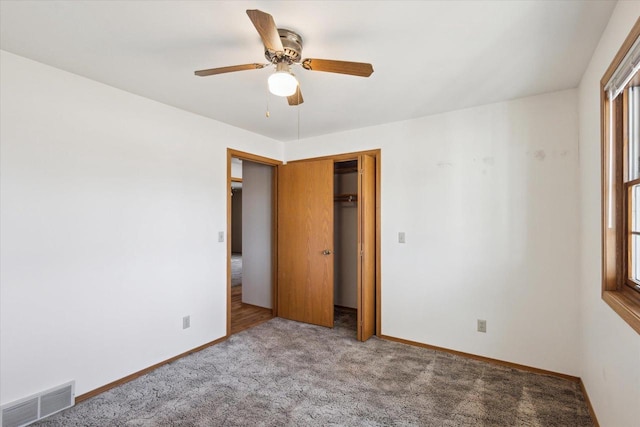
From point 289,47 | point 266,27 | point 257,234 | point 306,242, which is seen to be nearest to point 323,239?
point 306,242

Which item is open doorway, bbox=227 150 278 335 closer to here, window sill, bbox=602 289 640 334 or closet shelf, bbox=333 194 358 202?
closet shelf, bbox=333 194 358 202

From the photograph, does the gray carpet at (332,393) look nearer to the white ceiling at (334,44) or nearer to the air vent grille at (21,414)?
the air vent grille at (21,414)

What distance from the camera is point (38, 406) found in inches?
80.4

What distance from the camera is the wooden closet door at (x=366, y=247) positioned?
3354mm

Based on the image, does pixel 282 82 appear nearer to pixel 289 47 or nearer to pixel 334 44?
pixel 289 47

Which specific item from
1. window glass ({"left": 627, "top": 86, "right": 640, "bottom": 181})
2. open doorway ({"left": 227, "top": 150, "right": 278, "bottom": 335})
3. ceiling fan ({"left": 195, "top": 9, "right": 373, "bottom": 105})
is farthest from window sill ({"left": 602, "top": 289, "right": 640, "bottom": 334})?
open doorway ({"left": 227, "top": 150, "right": 278, "bottom": 335})

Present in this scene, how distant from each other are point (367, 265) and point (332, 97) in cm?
182

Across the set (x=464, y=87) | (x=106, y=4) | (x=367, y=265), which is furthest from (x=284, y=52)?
(x=367, y=265)

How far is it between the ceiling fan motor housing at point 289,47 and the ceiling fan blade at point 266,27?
0.56 feet

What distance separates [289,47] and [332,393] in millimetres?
2437

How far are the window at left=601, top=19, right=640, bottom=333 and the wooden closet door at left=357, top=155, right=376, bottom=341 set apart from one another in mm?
1980

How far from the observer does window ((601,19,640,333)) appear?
158cm

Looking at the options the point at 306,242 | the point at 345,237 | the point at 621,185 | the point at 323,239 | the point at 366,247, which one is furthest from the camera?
the point at 345,237

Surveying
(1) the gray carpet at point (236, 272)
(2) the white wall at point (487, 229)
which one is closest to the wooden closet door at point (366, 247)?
(2) the white wall at point (487, 229)
